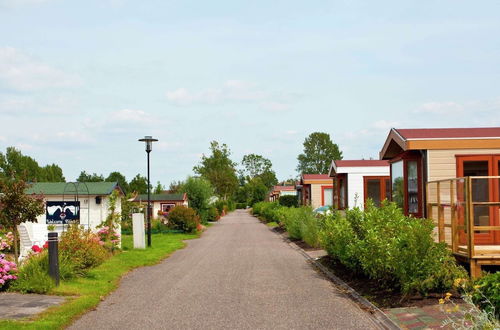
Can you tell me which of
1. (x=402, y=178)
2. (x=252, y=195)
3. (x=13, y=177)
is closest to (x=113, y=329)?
(x=13, y=177)

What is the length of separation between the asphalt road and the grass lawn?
0.75 feet

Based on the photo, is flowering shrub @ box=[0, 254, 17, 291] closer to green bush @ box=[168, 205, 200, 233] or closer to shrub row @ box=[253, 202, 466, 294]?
shrub row @ box=[253, 202, 466, 294]

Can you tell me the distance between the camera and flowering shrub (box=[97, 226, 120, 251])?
1875 cm

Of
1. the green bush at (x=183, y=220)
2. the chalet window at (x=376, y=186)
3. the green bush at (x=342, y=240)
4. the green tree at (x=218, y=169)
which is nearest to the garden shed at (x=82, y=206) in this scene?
the green bush at (x=183, y=220)

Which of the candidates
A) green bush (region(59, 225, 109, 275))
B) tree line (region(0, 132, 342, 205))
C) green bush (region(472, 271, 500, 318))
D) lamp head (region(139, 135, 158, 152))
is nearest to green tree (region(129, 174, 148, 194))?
tree line (region(0, 132, 342, 205))

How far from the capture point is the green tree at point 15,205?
42.7ft

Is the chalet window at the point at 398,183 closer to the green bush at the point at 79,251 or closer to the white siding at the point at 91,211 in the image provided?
the green bush at the point at 79,251

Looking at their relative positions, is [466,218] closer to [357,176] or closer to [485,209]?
[485,209]

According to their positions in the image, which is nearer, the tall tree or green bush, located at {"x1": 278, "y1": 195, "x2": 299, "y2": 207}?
green bush, located at {"x1": 278, "y1": 195, "x2": 299, "y2": 207}

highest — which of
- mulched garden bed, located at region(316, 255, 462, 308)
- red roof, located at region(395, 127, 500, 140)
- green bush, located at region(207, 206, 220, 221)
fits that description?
red roof, located at region(395, 127, 500, 140)

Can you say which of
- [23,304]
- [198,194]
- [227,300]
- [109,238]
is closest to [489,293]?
[227,300]

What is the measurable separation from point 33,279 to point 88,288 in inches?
41.3

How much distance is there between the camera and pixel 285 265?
16031 mm

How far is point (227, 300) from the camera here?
1021cm
